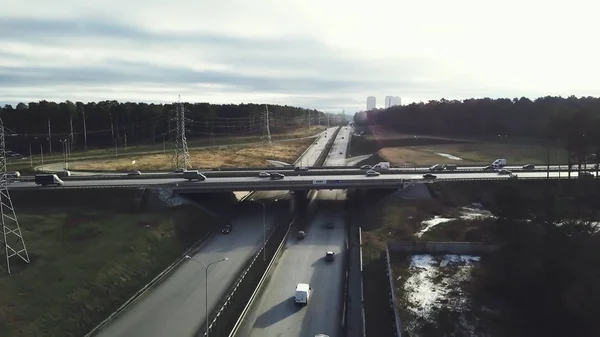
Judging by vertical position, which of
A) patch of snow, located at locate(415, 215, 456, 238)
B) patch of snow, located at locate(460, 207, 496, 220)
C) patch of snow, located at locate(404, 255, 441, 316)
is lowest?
patch of snow, located at locate(404, 255, 441, 316)

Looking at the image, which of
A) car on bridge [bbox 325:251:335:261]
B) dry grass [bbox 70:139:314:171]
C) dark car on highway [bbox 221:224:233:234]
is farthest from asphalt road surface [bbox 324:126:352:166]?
car on bridge [bbox 325:251:335:261]

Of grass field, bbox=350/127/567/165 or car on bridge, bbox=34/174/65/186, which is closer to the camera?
car on bridge, bbox=34/174/65/186

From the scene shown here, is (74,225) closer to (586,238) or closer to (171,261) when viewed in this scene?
(171,261)

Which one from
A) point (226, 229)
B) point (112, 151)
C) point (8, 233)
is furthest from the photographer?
point (112, 151)

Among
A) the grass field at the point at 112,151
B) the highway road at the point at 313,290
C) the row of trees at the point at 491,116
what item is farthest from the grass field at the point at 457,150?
the highway road at the point at 313,290

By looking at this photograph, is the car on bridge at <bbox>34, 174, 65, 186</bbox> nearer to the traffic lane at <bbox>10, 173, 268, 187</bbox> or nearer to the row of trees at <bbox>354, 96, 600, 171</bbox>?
the traffic lane at <bbox>10, 173, 268, 187</bbox>

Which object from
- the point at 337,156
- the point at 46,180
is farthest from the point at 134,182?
the point at 337,156

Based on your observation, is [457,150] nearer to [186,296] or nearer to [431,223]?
[431,223]

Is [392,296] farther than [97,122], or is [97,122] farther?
[97,122]
